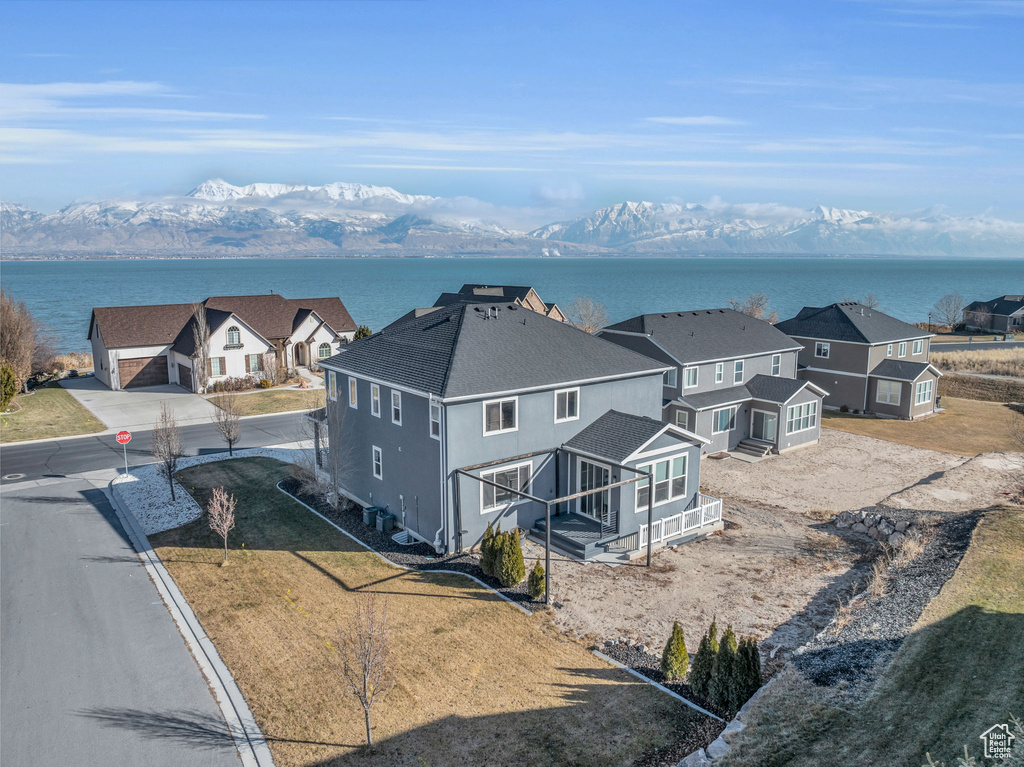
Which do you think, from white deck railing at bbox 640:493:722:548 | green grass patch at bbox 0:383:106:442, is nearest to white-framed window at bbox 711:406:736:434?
white deck railing at bbox 640:493:722:548

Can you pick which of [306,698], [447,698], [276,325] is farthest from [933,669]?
[276,325]

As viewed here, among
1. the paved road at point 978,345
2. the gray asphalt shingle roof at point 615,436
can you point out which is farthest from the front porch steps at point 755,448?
the paved road at point 978,345

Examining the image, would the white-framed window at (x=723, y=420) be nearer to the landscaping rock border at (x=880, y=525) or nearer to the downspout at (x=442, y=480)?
the landscaping rock border at (x=880, y=525)

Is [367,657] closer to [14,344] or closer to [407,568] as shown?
[407,568]

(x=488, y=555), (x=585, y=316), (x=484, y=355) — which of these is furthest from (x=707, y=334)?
(x=585, y=316)

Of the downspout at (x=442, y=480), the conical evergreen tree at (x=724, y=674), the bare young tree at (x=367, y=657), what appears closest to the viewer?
the bare young tree at (x=367, y=657)
